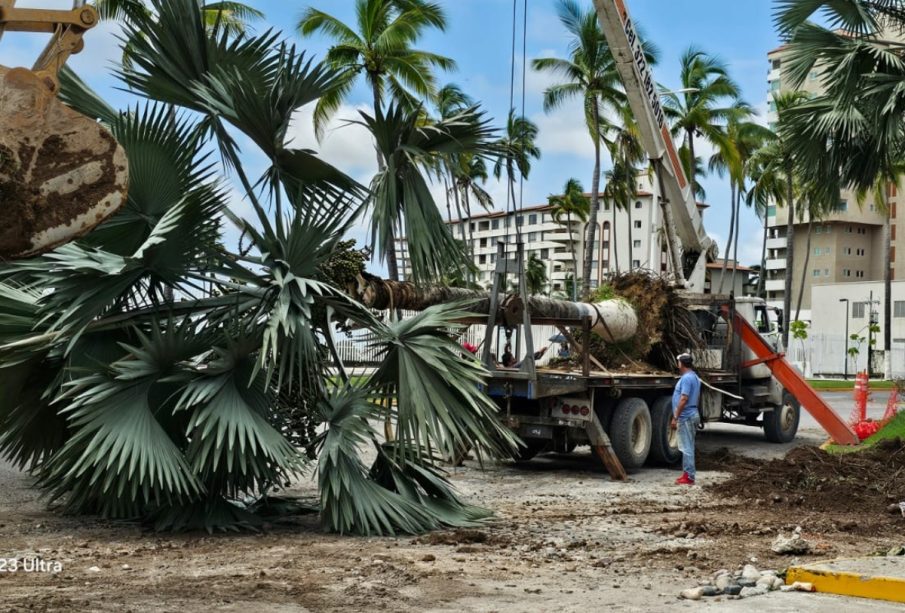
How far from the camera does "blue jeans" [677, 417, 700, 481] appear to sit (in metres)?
13.9

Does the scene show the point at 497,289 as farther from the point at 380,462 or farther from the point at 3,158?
the point at 3,158

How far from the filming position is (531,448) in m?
15.5

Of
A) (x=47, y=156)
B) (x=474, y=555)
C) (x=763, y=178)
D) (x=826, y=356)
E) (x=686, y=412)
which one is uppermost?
(x=763, y=178)

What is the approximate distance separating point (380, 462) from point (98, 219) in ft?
18.2

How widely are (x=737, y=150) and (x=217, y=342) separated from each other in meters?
50.2

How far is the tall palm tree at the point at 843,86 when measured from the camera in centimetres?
1683

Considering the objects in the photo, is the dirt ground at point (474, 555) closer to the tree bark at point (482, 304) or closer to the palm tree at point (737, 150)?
the tree bark at point (482, 304)

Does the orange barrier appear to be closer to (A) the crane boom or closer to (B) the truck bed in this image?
(A) the crane boom

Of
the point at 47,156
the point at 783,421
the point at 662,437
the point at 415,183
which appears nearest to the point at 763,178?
the point at 783,421

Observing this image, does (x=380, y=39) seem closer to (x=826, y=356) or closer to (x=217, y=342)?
(x=217, y=342)

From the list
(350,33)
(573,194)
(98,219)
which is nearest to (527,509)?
(98,219)

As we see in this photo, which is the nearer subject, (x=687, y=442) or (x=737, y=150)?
(x=687, y=442)

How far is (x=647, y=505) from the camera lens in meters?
12.0

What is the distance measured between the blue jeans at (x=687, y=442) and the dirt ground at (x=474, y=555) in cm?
80
